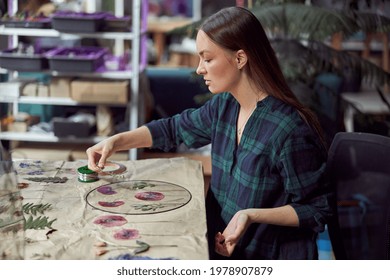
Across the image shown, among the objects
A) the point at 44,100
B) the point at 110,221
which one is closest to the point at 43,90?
the point at 44,100

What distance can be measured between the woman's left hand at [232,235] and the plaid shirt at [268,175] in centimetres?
14

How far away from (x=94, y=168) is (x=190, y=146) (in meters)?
0.30

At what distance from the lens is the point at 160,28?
15.9 feet

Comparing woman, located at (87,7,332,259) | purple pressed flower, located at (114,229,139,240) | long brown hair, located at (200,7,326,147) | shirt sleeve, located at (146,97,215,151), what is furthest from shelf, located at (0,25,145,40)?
purple pressed flower, located at (114,229,139,240)

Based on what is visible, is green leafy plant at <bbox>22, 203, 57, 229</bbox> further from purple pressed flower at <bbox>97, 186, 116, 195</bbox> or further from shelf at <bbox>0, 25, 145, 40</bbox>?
shelf at <bbox>0, 25, 145, 40</bbox>

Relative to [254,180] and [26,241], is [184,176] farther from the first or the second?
[26,241]

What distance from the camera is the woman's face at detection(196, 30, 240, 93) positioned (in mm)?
1356

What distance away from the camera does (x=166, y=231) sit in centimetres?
115

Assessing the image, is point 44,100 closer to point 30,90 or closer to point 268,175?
point 30,90

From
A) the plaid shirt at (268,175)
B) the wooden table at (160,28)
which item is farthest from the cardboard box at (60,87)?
the wooden table at (160,28)

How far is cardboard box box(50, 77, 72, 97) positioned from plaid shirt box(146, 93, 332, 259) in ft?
5.32
